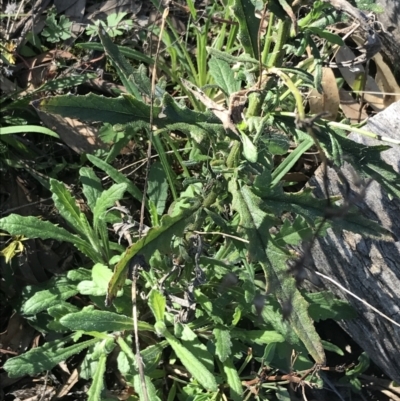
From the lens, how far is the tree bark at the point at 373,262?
2080mm

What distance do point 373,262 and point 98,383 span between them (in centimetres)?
114

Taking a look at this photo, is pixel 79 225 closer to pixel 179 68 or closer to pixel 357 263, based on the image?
pixel 179 68

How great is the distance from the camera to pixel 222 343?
6.35 feet

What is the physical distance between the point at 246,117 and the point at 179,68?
47.5 inches

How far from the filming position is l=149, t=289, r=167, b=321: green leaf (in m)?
1.81

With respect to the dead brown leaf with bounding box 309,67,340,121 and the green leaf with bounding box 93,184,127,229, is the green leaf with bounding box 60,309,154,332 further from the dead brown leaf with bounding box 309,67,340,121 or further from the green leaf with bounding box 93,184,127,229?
the dead brown leaf with bounding box 309,67,340,121

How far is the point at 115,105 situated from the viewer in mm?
1415

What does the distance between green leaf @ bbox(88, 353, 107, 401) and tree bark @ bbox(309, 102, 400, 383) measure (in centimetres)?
93

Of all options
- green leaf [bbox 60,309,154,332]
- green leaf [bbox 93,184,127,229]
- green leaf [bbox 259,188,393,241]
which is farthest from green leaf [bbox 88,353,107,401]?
green leaf [bbox 259,188,393,241]

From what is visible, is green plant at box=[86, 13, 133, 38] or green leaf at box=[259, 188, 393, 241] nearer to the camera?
green leaf at box=[259, 188, 393, 241]

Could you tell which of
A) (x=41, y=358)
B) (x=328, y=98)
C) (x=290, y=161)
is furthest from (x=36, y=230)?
(x=328, y=98)

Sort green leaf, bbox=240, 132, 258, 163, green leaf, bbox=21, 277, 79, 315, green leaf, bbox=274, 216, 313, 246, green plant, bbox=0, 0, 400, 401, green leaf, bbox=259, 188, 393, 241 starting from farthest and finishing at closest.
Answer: green leaf, bbox=21, 277, 79, 315 → green leaf, bbox=274, 216, 313, 246 → green leaf, bbox=259, 188, 393, 241 → green plant, bbox=0, 0, 400, 401 → green leaf, bbox=240, 132, 258, 163

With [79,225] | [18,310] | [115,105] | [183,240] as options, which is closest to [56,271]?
[18,310]

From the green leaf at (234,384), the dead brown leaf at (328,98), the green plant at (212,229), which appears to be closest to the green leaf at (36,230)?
the green plant at (212,229)
